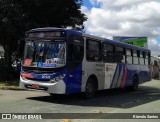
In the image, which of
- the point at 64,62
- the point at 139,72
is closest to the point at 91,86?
the point at 64,62

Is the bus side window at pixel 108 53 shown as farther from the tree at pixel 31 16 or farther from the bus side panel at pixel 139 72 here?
the tree at pixel 31 16

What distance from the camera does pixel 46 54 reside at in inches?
583

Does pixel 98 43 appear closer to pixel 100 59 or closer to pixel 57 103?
pixel 100 59

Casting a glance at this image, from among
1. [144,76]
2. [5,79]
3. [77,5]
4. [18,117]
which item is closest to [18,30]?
[5,79]

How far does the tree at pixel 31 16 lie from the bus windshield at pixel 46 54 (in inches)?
312

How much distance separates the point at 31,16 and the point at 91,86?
34.0 ft

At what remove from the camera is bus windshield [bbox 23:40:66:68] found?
14539 mm

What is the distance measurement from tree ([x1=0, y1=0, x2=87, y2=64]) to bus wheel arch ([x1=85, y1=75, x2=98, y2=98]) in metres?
8.05

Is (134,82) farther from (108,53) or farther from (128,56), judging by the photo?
(108,53)

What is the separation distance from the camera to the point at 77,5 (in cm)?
2902

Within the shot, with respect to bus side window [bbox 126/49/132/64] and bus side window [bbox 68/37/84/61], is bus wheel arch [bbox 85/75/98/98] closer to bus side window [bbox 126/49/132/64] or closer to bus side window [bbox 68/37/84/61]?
bus side window [bbox 68/37/84/61]

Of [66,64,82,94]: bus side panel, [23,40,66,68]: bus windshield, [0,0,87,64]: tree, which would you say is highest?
[0,0,87,64]: tree

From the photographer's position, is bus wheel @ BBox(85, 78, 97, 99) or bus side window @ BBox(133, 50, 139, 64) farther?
bus side window @ BBox(133, 50, 139, 64)

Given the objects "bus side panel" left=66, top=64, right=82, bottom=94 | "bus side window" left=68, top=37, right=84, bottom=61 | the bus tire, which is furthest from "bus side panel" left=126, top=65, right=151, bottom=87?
"bus side panel" left=66, top=64, right=82, bottom=94
